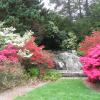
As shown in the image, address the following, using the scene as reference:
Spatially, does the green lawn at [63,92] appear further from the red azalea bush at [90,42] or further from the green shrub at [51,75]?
the red azalea bush at [90,42]

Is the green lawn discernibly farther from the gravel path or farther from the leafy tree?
the leafy tree

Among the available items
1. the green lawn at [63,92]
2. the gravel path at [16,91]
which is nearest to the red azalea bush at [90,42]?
the green lawn at [63,92]

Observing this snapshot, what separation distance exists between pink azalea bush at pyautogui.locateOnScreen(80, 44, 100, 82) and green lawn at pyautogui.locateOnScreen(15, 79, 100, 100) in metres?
0.43

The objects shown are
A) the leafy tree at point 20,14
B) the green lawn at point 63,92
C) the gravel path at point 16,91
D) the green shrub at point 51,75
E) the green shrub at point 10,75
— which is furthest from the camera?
the leafy tree at point 20,14

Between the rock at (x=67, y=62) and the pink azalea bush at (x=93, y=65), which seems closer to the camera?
the pink azalea bush at (x=93, y=65)

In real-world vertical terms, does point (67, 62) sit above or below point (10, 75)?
below

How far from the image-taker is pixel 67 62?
56.2 feet

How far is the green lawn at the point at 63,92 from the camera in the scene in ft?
34.5

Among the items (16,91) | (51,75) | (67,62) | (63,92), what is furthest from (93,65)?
(67,62)

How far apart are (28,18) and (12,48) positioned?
4.50 metres

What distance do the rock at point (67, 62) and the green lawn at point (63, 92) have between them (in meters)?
3.62

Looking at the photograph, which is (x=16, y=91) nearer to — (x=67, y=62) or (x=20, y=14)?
(x=67, y=62)

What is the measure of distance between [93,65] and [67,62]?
506 cm

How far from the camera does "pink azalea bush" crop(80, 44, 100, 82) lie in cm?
1192
